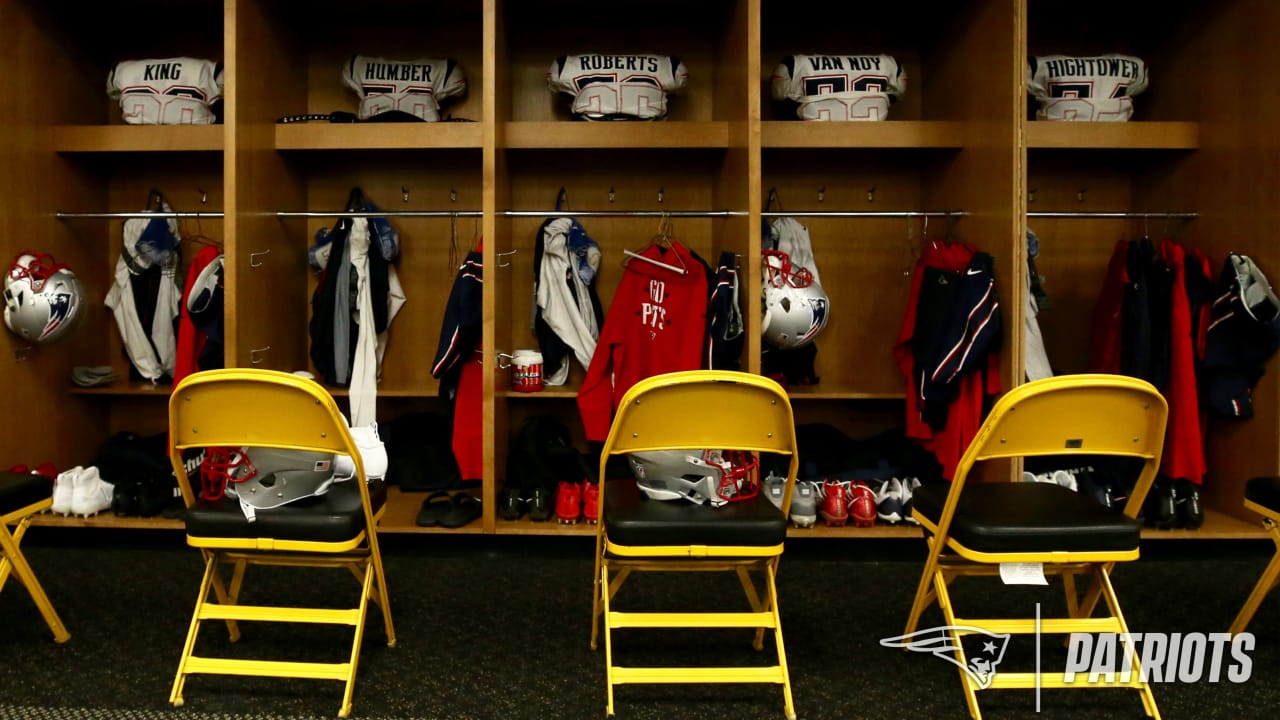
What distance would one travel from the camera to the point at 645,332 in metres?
3.05

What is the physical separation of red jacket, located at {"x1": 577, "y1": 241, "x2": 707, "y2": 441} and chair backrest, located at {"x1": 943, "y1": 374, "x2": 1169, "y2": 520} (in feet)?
4.80

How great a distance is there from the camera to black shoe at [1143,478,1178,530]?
107 inches

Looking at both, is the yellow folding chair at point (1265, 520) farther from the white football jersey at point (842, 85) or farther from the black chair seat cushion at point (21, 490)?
the black chair seat cushion at point (21, 490)

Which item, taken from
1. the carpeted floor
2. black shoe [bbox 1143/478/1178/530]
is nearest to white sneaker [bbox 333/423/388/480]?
the carpeted floor

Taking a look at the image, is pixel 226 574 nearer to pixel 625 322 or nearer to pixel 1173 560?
pixel 625 322

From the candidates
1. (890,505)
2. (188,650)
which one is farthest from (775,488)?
(188,650)

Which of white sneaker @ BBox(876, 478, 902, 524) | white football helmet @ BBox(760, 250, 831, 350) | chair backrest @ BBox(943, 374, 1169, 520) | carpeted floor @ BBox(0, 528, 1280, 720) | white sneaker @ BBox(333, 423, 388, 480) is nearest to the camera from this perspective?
chair backrest @ BBox(943, 374, 1169, 520)

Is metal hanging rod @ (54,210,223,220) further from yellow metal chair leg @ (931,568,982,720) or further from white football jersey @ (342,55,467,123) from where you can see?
yellow metal chair leg @ (931,568,982,720)

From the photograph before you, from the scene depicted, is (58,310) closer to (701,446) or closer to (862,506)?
(701,446)

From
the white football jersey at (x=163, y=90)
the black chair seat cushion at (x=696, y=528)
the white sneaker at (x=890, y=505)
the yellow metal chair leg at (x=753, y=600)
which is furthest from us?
the white football jersey at (x=163, y=90)

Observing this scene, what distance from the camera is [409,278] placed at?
11.2 ft

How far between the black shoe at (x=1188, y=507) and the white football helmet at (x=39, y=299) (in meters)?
3.99

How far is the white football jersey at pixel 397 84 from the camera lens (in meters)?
3.12

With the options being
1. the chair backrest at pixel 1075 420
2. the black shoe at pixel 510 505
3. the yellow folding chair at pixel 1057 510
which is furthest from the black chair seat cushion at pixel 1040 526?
the black shoe at pixel 510 505
